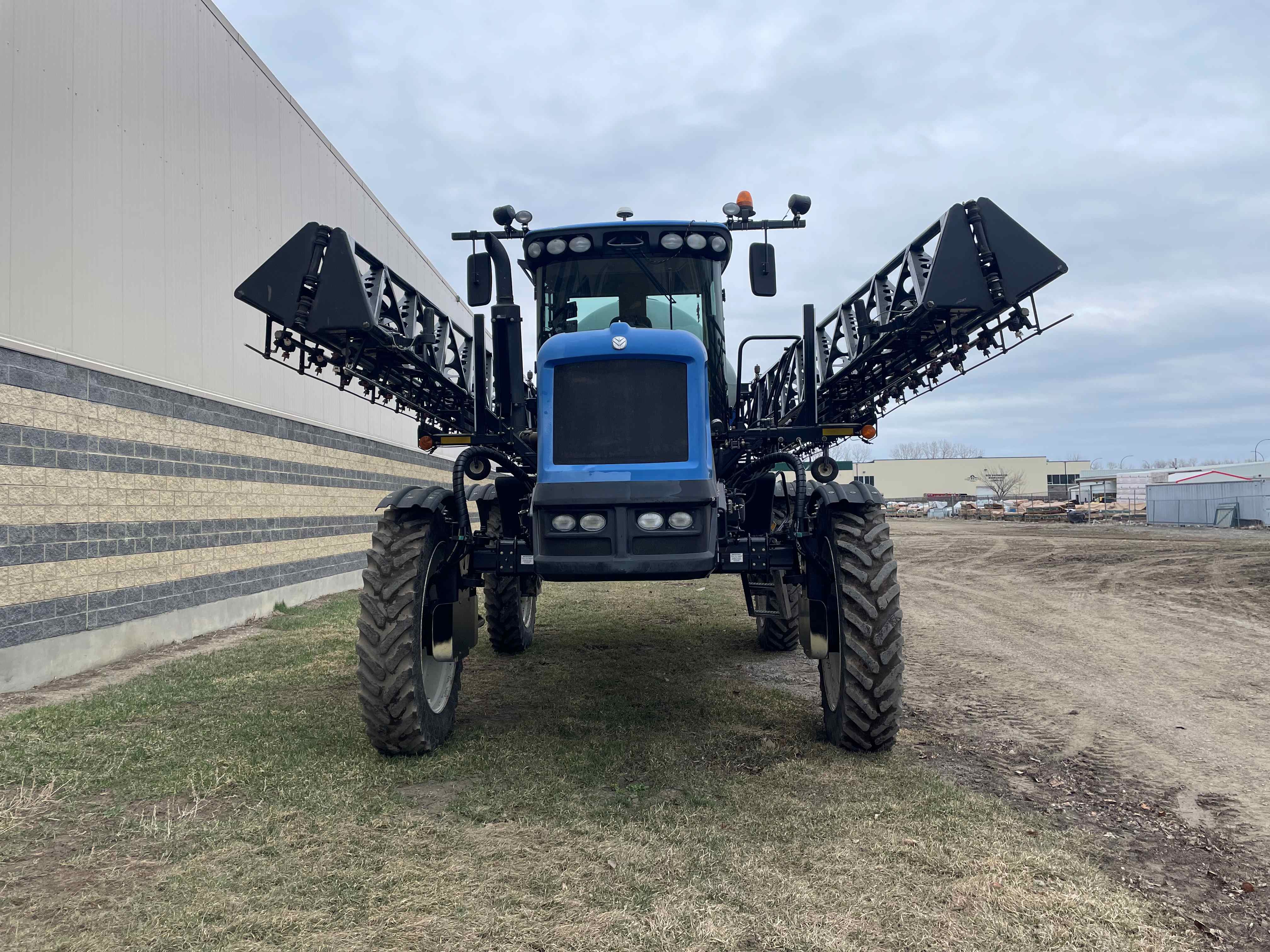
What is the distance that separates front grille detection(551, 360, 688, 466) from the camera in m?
4.70

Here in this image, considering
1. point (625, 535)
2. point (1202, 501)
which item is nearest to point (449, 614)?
point (625, 535)

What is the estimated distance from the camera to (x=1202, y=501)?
127 ft

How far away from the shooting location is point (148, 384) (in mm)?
8281

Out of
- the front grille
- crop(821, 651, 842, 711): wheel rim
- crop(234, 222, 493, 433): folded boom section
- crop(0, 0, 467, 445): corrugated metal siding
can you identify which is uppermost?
crop(0, 0, 467, 445): corrugated metal siding

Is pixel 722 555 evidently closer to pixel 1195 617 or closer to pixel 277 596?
pixel 277 596

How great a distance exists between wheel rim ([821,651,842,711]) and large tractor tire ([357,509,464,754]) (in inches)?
92.5

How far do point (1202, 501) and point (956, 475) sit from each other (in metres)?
63.4

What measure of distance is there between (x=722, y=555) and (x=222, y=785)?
2941 mm

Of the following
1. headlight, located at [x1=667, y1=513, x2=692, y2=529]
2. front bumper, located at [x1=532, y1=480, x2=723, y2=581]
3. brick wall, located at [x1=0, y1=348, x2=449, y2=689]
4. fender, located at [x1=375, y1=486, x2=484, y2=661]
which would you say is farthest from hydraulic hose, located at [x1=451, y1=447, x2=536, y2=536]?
brick wall, located at [x1=0, y1=348, x2=449, y2=689]

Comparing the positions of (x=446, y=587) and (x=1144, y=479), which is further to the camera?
(x=1144, y=479)

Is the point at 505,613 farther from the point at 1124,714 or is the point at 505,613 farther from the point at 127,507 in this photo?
the point at 1124,714

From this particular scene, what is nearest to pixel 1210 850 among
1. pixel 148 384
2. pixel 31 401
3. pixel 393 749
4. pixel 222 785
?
pixel 393 749

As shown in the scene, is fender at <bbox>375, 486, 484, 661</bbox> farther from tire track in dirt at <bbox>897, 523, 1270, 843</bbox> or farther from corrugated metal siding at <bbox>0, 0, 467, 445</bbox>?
corrugated metal siding at <bbox>0, 0, 467, 445</bbox>

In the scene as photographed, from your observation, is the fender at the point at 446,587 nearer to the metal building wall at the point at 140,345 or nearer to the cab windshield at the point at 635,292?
the cab windshield at the point at 635,292
